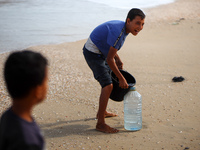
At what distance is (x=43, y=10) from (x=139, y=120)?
13949mm

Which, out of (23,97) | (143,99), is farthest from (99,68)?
(23,97)

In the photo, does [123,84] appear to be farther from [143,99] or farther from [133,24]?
[143,99]

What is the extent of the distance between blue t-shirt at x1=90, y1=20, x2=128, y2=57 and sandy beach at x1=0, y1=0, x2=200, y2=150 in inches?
45.5

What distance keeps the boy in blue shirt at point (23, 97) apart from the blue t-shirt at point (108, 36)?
208 centimetres

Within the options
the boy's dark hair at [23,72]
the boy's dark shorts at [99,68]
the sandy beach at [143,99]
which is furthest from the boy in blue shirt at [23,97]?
the boy's dark shorts at [99,68]

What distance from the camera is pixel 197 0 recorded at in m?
18.8

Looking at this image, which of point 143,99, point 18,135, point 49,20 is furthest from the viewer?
point 49,20

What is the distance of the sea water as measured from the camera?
1078 cm

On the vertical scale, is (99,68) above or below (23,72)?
below

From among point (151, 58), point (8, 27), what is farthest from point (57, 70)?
point (8, 27)

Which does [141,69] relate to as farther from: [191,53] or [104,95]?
[104,95]

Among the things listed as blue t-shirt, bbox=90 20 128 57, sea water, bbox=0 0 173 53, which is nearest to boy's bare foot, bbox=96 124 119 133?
blue t-shirt, bbox=90 20 128 57

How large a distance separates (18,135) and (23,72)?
353mm

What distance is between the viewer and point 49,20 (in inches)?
555
